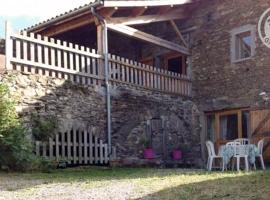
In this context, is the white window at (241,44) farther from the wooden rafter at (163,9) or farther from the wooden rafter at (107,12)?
the wooden rafter at (107,12)

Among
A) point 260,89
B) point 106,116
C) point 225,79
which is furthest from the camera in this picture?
point 225,79

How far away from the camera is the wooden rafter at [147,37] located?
12.1 m

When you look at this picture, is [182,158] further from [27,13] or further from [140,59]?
[27,13]

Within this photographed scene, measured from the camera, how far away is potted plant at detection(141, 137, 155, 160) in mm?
12281

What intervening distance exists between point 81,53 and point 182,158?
467 centimetres

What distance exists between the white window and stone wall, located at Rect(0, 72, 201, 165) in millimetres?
2077

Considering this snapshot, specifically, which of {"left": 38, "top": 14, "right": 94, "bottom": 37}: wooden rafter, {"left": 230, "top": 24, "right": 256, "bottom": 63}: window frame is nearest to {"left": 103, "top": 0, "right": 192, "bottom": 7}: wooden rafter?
{"left": 38, "top": 14, "right": 94, "bottom": 37}: wooden rafter

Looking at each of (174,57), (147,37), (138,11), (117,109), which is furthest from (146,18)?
(117,109)

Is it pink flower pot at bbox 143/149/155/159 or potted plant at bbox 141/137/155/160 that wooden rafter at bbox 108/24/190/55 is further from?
pink flower pot at bbox 143/149/155/159

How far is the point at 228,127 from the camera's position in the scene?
1379cm

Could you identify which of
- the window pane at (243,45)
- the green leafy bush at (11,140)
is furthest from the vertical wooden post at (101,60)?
the window pane at (243,45)

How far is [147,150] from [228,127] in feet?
9.70

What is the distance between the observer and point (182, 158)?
1352cm

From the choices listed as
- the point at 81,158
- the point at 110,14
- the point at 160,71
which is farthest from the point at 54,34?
the point at 81,158
